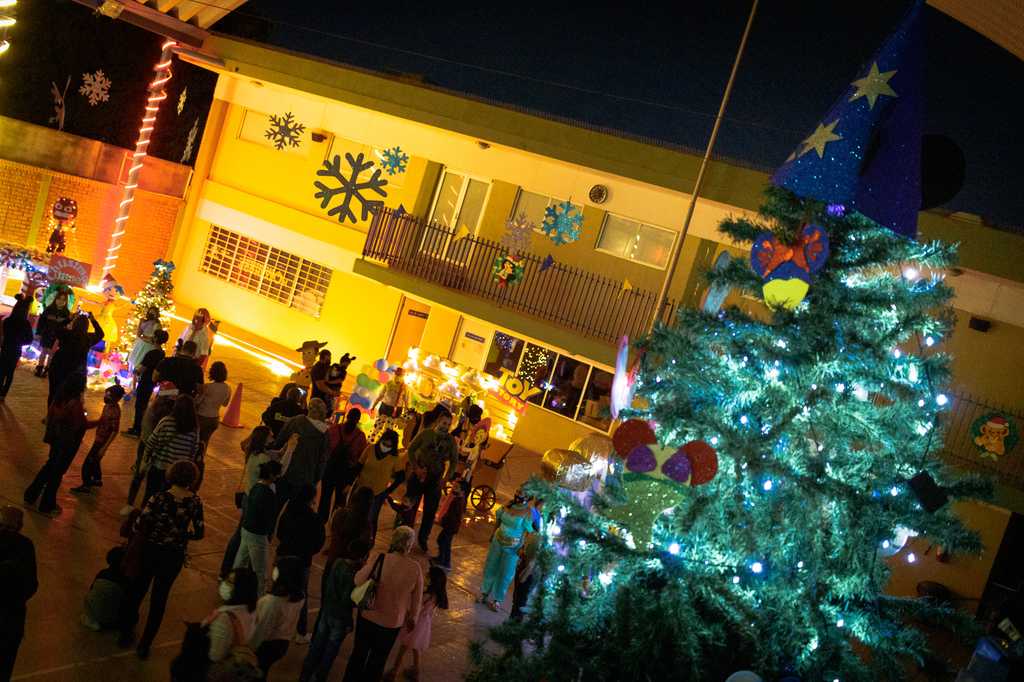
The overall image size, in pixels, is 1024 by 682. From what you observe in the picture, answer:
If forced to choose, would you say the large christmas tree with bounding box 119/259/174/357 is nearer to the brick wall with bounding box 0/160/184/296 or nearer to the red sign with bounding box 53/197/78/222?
the brick wall with bounding box 0/160/184/296

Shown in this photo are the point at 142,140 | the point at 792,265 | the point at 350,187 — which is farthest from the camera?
the point at 350,187

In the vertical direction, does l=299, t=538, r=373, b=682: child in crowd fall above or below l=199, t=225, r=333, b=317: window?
below

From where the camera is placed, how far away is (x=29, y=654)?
5.47 meters

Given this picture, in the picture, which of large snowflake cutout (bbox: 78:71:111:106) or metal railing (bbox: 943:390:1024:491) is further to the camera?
large snowflake cutout (bbox: 78:71:111:106)

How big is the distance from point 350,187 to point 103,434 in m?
13.7

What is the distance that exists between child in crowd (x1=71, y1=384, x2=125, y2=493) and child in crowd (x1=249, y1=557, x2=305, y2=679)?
3506 mm

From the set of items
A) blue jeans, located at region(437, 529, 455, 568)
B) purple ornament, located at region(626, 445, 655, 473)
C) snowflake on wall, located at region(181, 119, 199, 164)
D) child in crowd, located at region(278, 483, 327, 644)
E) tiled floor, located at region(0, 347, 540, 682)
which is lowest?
tiled floor, located at region(0, 347, 540, 682)

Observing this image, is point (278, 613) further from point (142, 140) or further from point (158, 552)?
point (142, 140)

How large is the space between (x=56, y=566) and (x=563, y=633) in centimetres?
488

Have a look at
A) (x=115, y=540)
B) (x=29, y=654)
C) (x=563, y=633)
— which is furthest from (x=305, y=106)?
(x=563, y=633)

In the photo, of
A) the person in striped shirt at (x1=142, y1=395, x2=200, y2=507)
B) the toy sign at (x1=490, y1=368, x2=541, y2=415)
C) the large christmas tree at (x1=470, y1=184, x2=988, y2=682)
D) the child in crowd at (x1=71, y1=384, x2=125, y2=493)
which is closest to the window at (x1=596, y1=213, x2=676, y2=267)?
the toy sign at (x1=490, y1=368, x2=541, y2=415)

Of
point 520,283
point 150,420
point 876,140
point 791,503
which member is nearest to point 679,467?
point 791,503

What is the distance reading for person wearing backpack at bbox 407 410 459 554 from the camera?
30.6 feet

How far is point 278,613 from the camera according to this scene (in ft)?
17.3
